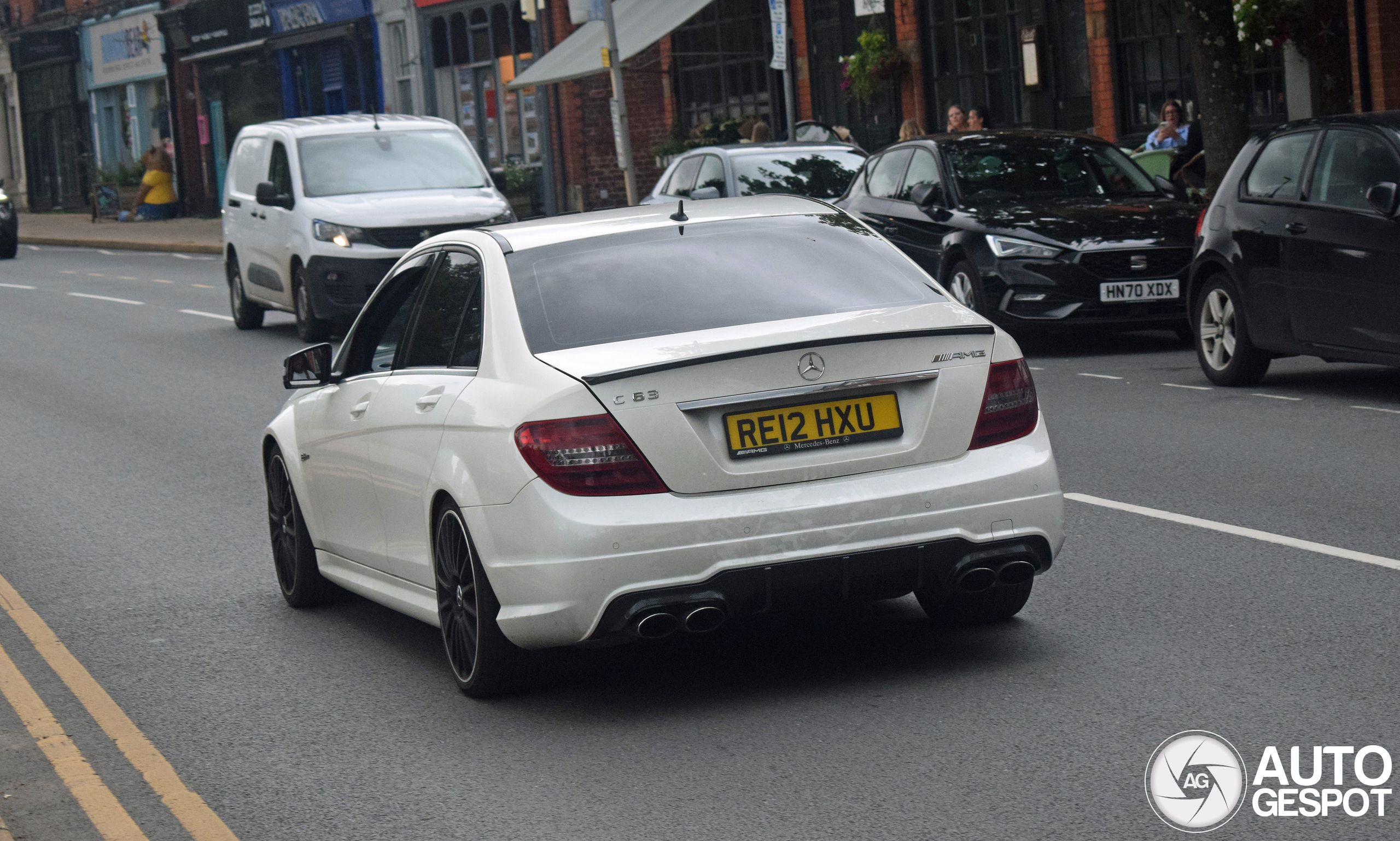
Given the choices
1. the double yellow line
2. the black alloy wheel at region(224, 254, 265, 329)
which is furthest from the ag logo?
the black alloy wheel at region(224, 254, 265, 329)

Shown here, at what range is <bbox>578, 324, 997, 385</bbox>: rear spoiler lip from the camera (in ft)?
18.2

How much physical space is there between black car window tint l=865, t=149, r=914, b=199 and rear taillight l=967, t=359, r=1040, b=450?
10.8 meters

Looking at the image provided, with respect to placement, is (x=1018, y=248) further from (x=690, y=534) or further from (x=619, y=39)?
(x=619, y=39)

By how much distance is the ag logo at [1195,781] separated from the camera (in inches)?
178

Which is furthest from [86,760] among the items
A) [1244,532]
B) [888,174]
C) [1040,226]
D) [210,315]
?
[210,315]

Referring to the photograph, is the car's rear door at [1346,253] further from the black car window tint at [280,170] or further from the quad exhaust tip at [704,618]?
the black car window tint at [280,170]

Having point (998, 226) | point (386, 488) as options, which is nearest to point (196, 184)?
point (998, 226)

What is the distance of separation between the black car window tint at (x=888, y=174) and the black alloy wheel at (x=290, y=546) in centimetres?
953

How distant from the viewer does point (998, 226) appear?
15000mm

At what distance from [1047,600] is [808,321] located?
166 centimetres

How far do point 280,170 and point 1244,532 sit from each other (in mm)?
13291

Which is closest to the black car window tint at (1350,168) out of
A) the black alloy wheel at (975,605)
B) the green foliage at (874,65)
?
the black alloy wheel at (975,605)

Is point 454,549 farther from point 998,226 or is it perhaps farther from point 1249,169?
point 998,226

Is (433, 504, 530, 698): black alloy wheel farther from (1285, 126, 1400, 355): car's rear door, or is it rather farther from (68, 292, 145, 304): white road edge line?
(68, 292, 145, 304): white road edge line
